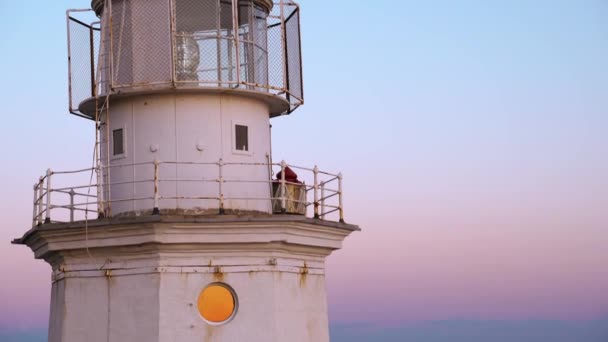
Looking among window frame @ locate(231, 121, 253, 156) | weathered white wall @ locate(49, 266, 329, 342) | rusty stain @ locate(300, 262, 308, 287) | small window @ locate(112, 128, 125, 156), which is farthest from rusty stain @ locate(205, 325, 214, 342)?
small window @ locate(112, 128, 125, 156)

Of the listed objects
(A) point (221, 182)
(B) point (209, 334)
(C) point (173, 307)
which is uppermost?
(A) point (221, 182)

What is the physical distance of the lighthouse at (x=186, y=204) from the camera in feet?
60.0

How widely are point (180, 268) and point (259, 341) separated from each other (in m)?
1.75

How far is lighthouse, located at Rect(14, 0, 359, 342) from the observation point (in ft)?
60.0

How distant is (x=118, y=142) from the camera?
19156 millimetres

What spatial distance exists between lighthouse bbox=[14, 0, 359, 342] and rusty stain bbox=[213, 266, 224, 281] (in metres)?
0.04

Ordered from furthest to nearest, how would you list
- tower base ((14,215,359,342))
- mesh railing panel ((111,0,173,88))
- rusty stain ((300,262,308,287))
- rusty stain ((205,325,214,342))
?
rusty stain ((300,262,308,287)) → mesh railing panel ((111,0,173,88)) → rusty stain ((205,325,214,342)) → tower base ((14,215,359,342))

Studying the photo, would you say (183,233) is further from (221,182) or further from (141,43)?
(141,43)

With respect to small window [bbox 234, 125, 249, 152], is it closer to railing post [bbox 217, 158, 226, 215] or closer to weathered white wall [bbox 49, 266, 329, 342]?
railing post [bbox 217, 158, 226, 215]

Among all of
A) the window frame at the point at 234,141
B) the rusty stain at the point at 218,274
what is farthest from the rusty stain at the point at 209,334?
the window frame at the point at 234,141

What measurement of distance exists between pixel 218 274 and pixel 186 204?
1.26 metres

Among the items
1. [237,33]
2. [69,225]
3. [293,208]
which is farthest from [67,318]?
[237,33]

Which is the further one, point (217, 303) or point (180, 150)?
point (180, 150)

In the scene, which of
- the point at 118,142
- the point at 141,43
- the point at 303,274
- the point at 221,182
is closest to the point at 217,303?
the point at 303,274
